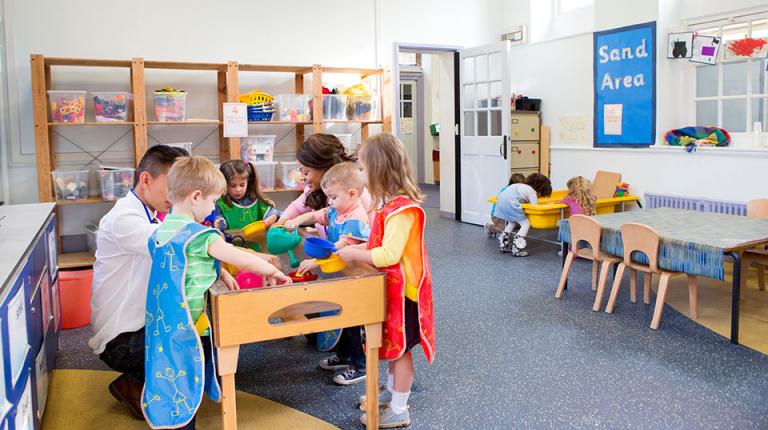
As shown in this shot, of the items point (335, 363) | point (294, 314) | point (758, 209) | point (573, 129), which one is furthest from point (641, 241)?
point (573, 129)

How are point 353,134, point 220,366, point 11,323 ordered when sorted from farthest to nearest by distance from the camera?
point 353,134 → point 220,366 → point 11,323

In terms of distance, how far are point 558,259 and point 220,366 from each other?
423 centimetres

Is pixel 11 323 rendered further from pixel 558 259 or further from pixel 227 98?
pixel 558 259

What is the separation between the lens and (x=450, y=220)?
26.8 feet

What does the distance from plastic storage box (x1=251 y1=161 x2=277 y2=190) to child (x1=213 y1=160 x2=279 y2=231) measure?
2.24 metres

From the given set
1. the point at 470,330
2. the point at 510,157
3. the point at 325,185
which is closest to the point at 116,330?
the point at 325,185

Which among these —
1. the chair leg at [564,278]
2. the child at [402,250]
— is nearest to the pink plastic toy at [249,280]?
the child at [402,250]

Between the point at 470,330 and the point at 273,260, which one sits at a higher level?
the point at 273,260

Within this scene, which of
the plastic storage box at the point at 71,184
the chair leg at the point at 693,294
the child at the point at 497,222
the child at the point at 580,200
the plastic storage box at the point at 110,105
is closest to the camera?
the chair leg at the point at 693,294

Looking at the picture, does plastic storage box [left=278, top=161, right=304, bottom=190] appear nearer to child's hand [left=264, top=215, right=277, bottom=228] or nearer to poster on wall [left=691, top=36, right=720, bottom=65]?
child's hand [left=264, top=215, right=277, bottom=228]

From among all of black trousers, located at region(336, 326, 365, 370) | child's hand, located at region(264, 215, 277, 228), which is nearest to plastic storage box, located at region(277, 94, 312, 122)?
child's hand, located at region(264, 215, 277, 228)

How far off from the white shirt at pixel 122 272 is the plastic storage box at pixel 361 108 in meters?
3.82

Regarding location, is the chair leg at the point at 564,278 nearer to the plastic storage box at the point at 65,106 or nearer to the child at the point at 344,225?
the child at the point at 344,225

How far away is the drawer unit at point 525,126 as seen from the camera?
7.45 metres
